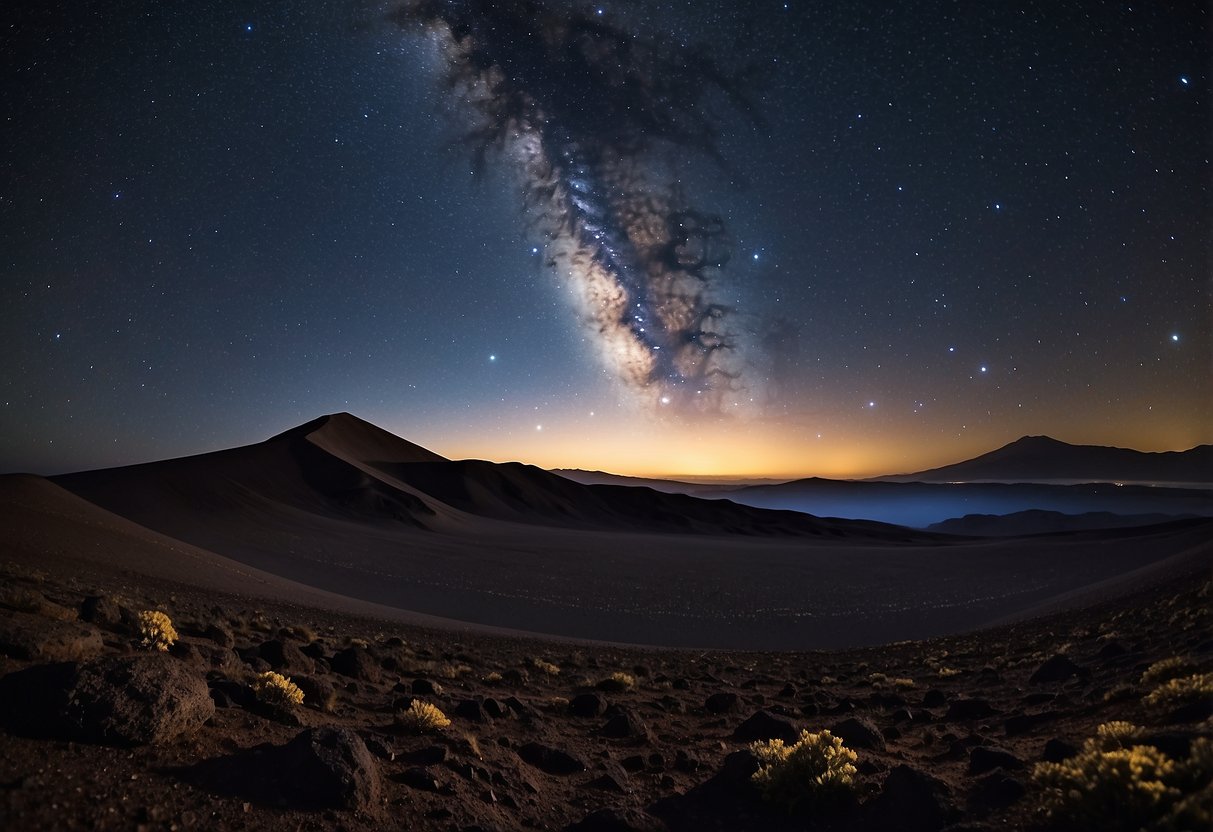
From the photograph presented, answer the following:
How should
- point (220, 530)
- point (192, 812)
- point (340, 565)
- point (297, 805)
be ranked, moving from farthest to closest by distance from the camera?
point (220, 530), point (340, 565), point (297, 805), point (192, 812)

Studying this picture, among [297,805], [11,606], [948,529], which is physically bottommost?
[948,529]

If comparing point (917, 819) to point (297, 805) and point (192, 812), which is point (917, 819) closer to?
point (297, 805)

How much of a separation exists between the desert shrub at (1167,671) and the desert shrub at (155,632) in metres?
11.3

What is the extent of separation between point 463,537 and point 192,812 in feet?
196

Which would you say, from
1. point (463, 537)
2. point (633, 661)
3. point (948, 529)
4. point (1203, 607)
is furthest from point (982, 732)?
point (948, 529)

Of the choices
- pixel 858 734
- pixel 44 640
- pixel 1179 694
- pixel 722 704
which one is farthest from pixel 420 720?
pixel 1179 694

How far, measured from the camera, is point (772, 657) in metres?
16.9

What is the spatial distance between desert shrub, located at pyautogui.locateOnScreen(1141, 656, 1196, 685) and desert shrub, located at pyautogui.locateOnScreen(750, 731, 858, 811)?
159 inches

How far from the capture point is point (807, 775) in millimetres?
4812

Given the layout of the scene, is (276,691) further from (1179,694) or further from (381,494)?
(381,494)

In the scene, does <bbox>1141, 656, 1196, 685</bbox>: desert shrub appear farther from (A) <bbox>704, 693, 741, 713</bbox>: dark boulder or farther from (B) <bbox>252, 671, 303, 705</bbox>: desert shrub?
(B) <bbox>252, 671, 303, 705</bbox>: desert shrub

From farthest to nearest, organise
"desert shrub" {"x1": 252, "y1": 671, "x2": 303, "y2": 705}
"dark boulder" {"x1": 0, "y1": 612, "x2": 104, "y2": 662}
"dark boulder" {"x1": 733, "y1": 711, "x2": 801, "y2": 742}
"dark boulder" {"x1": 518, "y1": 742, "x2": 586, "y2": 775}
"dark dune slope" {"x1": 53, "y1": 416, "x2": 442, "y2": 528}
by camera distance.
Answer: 1. "dark dune slope" {"x1": 53, "y1": 416, "x2": 442, "y2": 528}
2. "dark boulder" {"x1": 733, "y1": 711, "x2": 801, "y2": 742}
3. "dark boulder" {"x1": 518, "y1": 742, "x2": 586, "y2": 775}
4. "desert shrub" {"x1": 252, "y1": 671, "x2": 303, "y2": 705}
5. "dark boulder" {"x1": 0, "y1": 612, "x2": 104, "y2": 662}

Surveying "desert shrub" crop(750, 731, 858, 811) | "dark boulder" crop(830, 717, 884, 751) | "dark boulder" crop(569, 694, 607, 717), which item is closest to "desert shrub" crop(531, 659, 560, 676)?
"dark boulder" crop(569, 694, 607, 717)

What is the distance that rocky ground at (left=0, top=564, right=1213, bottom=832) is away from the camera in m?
3.91
